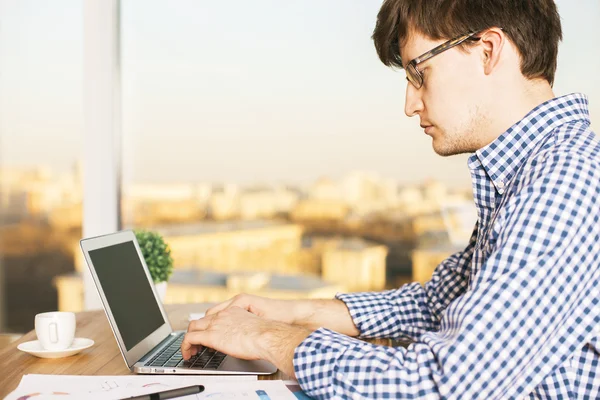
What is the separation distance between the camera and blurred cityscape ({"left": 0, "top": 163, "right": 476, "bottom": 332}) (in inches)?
127

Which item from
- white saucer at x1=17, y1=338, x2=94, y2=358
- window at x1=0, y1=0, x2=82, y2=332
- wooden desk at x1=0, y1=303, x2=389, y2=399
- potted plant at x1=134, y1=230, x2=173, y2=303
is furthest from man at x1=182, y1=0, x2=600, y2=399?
window at x1=0, y1=0, x2=82, y2=332

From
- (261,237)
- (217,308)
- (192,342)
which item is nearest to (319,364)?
(192,342)

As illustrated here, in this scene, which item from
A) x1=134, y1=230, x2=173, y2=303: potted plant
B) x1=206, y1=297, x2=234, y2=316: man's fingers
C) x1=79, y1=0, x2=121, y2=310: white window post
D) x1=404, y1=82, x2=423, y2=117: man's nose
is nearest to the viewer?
x1=404, y1=82, x2=423, y2=117: man's nose

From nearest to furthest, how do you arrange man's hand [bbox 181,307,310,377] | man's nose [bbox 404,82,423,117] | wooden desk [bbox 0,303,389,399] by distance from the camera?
man's hand [bbox 181,307,310,377] → wooden desk [bbox 0,303,389,399] → man's nose [bbox 404,82,423,117]

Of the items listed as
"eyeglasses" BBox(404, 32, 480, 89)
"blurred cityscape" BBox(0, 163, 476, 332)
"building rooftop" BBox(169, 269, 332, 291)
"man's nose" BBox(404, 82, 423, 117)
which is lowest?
"building rooftop" BBox(169, 269, 332, 291)

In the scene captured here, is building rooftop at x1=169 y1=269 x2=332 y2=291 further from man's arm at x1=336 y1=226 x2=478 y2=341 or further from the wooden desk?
man's arm at x1=336 y1=226 x2=478 y2=341

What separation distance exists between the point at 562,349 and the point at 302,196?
2444 millimetres

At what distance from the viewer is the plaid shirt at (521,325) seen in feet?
2.75

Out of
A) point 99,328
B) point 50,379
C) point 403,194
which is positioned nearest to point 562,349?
point 50,379

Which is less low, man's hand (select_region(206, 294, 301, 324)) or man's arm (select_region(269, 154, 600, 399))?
man's arm (select_region(269, 154, 600, 399))

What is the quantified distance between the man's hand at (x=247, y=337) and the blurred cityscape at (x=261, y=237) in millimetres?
2106

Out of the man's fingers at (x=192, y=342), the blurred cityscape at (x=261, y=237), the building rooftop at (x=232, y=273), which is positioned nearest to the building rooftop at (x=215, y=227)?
the blurred cityscape at (x=261, y=237)

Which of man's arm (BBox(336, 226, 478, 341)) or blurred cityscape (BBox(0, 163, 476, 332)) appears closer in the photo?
man's arm (BBox(336, 226, 478, 341))

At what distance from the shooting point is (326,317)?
1.47 metres
